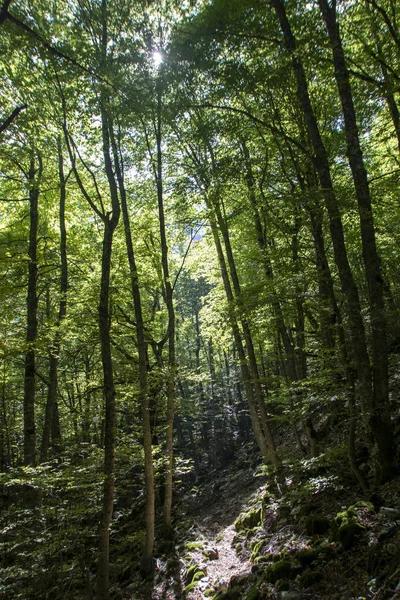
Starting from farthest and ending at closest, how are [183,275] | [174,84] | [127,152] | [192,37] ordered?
[183,275] → [127,152] → [174,84] → [192,37]

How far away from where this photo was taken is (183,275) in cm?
3095

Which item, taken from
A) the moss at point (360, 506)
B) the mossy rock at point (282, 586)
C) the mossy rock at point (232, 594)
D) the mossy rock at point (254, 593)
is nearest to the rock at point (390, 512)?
the moss at point (360, 506)

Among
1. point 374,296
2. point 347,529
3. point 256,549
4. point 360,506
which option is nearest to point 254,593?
point 347,529

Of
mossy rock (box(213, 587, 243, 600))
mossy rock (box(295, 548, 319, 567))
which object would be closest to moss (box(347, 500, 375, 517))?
mossy rock (box(295, 548, 319, 567))

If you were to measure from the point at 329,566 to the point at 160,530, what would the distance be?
783 centimetres

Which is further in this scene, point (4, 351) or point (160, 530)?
point (160, 530)

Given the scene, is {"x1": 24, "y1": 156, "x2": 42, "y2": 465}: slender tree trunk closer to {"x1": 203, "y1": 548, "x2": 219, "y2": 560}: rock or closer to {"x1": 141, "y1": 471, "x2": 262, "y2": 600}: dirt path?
{"x1": 141, "y1": 471, "x2": 262, "y2": 600}: dirt path

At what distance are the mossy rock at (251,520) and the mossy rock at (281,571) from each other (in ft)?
11.5

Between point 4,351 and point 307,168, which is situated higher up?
point 307,168

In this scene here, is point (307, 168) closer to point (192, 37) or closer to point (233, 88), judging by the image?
point (233, 88)

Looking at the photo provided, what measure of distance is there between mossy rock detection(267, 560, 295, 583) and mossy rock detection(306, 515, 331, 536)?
0.67 m

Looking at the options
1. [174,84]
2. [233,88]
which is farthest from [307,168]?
[174,84]

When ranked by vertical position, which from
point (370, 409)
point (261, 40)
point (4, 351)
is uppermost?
point (261, 40)

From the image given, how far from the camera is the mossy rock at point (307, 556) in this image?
4359mm
